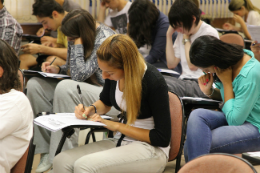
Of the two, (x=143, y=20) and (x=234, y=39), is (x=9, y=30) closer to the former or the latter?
(x=143, y=20)

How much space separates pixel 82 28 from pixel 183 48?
100 centimetres

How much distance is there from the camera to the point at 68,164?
1.53 metres

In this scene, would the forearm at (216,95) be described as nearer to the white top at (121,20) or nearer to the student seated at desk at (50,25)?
the student seated at desk at (50,25)

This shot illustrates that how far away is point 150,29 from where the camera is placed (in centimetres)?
314

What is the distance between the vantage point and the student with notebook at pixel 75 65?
2.42m

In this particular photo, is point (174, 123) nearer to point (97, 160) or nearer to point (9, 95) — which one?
point (97, 160)

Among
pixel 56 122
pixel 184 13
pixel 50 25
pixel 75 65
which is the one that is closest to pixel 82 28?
pixel 75 65

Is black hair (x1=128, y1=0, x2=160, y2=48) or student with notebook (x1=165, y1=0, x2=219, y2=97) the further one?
black hair (x1=128, y1=0, x2=160, y2=48)

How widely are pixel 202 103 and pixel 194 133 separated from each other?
46 cm

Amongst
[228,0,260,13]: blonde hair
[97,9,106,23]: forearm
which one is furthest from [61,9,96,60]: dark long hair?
[228,0,260,13]: blonde hair

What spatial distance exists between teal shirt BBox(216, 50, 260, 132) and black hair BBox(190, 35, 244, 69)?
3.3 inches

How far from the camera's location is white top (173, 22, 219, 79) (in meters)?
2.74

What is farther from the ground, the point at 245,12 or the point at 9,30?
the point at 245,12

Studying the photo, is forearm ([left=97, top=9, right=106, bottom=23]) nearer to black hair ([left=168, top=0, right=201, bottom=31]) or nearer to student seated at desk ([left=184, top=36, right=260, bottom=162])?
black hair ([left=168, top=0, right=201, bottom=31])
